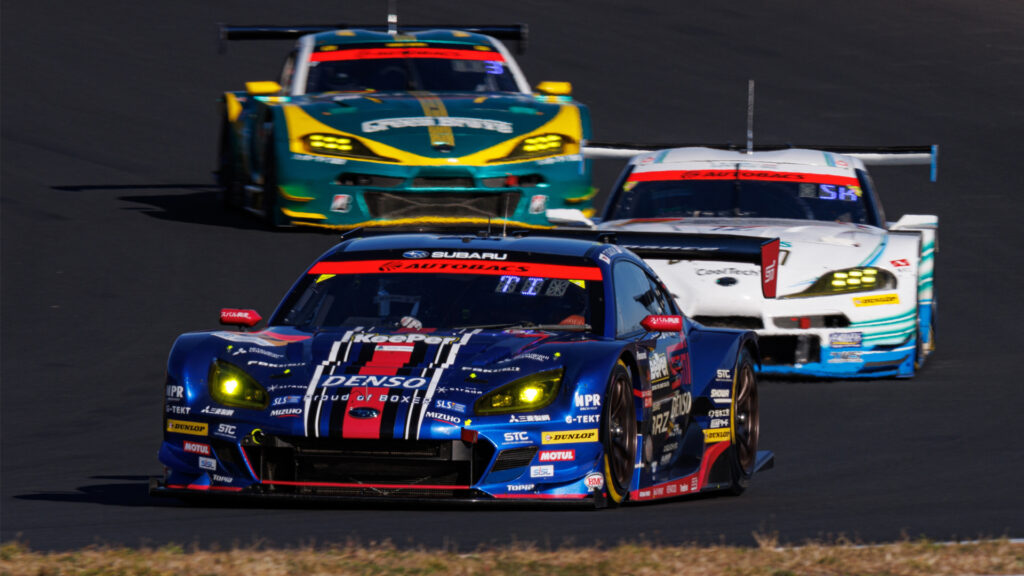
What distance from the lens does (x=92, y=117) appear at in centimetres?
2347

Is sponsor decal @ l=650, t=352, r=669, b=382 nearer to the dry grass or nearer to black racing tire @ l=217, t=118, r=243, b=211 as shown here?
the dry grass

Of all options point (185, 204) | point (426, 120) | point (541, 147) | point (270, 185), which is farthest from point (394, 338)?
point (185, 204)

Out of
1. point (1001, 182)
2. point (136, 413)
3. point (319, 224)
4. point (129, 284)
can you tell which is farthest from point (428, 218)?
point (1001, 182)

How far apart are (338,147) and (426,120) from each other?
0.68 m

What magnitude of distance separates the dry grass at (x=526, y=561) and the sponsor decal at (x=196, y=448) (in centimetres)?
110

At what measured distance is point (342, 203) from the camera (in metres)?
15.4

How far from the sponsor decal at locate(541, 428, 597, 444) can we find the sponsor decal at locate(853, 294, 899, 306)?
5110mm

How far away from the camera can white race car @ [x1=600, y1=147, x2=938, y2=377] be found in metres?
12.3

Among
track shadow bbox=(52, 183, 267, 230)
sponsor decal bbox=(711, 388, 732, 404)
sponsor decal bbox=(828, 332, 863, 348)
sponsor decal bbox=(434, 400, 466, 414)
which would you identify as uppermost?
sponsor decal bbox=(434, 400, 466, 414)

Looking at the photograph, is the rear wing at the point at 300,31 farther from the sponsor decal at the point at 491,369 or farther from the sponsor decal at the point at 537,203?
the sponsor decal at the point at 491,369

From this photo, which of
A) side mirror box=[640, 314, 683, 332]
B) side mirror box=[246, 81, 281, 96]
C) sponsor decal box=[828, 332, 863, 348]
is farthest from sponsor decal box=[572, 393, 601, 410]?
side mirror box=[246, 81, 281, 96]

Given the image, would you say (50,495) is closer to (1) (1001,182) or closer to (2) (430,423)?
(2) (430,423)

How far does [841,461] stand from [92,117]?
15.3 meters

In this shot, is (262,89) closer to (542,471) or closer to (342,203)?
(342,203)
